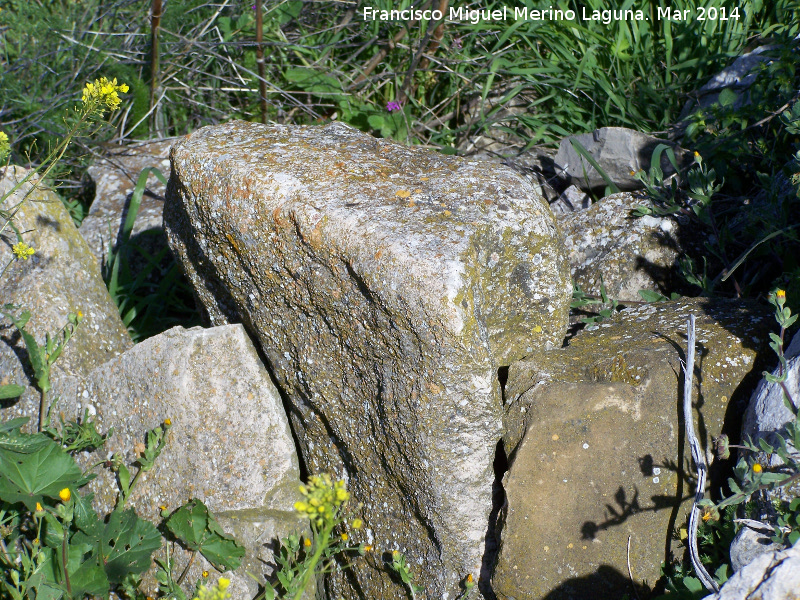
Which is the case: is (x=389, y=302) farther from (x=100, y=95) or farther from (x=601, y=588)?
(x=100, y=95)

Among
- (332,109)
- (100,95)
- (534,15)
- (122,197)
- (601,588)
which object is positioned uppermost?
(534,15)

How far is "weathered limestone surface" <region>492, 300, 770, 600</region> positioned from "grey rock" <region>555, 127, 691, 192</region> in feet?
3.82

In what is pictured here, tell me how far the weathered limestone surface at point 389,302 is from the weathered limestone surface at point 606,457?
0.43ft

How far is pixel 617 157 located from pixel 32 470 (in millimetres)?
2509

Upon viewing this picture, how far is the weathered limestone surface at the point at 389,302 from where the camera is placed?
1771mm

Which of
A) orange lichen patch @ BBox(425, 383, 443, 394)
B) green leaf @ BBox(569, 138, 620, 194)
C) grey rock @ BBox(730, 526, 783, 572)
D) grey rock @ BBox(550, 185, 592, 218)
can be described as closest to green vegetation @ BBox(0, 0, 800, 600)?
green leaf @ BBox(569, 138, 620, 194)

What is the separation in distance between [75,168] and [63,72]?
0.54 meters

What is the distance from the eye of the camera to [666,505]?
1744 mm

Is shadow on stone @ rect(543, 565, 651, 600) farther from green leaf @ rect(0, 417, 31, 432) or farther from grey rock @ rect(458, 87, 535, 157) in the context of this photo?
grey rock @ rect(458, 87, 535, 157)

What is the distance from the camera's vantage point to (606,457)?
70.7 inches

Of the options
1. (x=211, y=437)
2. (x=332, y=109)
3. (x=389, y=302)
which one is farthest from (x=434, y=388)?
(x=332, y=109)

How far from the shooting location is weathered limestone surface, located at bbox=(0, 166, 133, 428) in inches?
90.1

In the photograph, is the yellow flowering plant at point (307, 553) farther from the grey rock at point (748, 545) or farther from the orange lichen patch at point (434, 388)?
the grey rock at point (748, 545)

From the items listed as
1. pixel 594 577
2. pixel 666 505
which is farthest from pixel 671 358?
pixel 594 577
